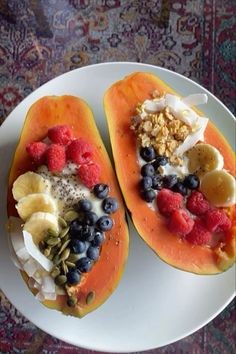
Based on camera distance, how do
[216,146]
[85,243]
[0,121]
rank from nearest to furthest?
[85,243]
[216,146]
[0,121]

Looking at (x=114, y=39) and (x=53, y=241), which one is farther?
(x=114, y=39)

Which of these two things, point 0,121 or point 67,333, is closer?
point 67,333

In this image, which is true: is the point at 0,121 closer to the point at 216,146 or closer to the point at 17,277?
the point at 17,277

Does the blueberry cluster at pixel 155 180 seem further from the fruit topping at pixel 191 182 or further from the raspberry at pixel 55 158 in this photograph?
the raspberry at pixel 55 158

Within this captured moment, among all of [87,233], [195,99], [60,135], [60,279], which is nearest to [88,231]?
[87,233]

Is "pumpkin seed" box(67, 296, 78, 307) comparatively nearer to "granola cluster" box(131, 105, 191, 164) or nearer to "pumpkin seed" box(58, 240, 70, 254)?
"pumpkin seed" box(58, 240, 70, 254)

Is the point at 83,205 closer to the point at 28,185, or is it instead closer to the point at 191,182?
the point at 28,185

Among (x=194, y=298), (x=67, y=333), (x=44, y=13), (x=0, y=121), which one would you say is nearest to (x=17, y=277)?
(x=67, y=333)
